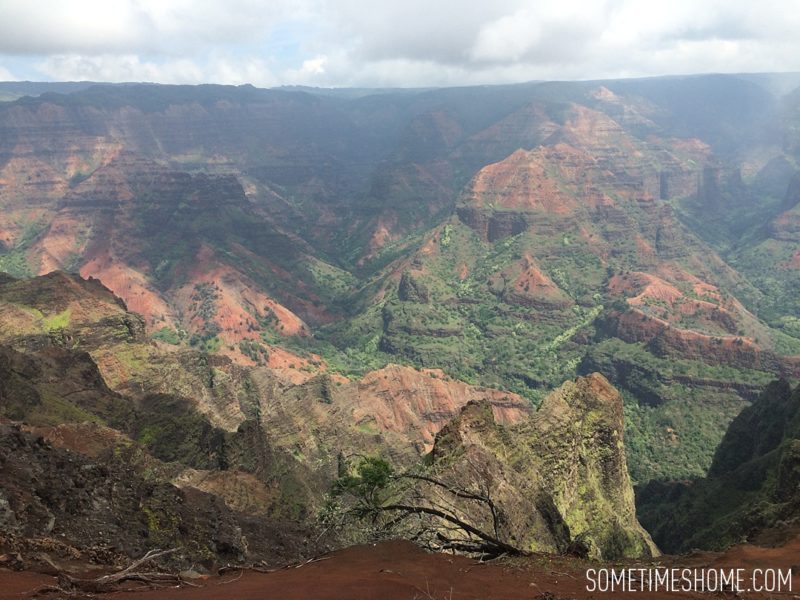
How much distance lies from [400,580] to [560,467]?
114 feet

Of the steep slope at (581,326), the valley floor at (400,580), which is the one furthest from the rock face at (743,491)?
the steep slope at (581,326)

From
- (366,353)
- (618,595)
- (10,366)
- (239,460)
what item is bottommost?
(366,353)

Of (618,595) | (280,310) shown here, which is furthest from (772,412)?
(280,310)

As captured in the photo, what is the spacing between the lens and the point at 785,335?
152625 mm

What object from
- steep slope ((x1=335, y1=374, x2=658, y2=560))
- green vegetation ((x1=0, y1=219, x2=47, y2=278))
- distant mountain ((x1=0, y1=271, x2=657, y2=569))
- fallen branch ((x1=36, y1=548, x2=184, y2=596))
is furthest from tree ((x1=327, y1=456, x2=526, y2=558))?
green vegetation ((x1=0, y1=219, x2=47, y2=278))

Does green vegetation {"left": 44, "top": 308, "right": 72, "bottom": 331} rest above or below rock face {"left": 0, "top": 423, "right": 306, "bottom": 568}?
below

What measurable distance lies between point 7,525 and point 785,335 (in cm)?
17942

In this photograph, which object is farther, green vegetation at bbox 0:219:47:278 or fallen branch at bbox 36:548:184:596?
green vegetation at bbox 0:219:47:278

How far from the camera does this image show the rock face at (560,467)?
105ft

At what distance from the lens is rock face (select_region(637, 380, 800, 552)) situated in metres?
36.1

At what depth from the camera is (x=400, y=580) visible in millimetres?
12031

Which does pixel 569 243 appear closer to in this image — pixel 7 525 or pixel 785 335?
pixel 785 335

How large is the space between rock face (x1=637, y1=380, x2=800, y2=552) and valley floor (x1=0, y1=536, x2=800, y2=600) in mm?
14367

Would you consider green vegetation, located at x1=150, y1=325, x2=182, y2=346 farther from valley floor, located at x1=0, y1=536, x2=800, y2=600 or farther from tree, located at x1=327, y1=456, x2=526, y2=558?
valley floor, located at x1=0, y1=536, x2=800, y2=600
